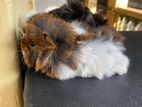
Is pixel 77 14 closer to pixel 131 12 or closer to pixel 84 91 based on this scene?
pixel 84 91

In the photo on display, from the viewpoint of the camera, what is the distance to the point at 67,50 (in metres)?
0.36

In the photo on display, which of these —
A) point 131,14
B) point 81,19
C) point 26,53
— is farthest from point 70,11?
point 131,14

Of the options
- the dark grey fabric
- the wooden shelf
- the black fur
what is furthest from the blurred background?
the dark grey fabric

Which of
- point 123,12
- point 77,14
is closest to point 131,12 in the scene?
point 123,12

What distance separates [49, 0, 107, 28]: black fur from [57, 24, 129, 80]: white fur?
41 mm

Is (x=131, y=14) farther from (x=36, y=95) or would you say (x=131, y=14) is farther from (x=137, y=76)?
(x=36, y=95)

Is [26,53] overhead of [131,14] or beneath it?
overhead

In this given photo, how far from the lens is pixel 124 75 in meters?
0.41

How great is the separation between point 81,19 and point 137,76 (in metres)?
0.16

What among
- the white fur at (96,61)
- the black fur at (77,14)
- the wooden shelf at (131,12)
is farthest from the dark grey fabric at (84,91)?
the wooden shelf at (131,12)

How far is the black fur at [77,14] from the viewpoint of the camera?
16.9 inches

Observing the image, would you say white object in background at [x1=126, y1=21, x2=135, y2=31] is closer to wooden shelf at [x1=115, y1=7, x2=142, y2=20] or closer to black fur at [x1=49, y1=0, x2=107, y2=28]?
wooden shelf at [x1=115, y1=7, x2=142, y2=20]

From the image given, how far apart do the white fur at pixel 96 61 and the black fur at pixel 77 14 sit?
4 centimetres

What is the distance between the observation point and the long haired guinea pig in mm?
352
